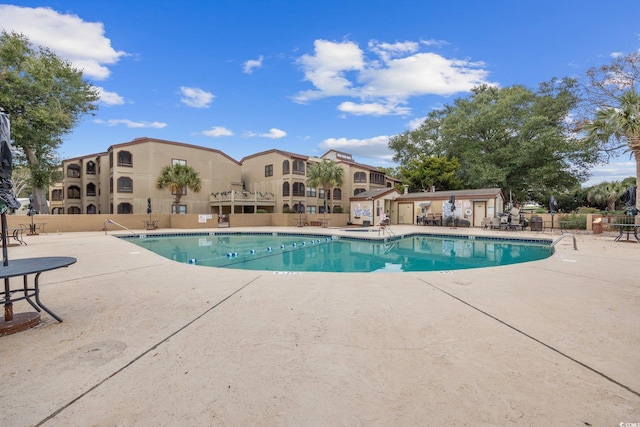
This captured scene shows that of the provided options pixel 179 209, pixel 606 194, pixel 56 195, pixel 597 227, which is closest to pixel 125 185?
pixel 179 209

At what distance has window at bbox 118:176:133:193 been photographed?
23766mm

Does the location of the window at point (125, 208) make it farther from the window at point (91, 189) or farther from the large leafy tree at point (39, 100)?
the window at point (91, 189)

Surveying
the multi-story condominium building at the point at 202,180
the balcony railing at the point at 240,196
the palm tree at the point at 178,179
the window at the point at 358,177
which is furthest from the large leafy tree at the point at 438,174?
the palm tree at the point at 178,179

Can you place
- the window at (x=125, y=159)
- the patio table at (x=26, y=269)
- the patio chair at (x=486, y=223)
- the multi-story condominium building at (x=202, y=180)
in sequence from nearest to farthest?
1. the patio table at (x=26, y=269)
2. the patio chair at (x=486, y=223)
3. the window at (x=125, y=159)
4. the multi-story condominium building at (x=202, y=180)

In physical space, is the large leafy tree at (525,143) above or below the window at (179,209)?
above

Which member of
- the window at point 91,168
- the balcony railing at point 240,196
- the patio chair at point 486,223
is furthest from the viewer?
the window at point 91,168

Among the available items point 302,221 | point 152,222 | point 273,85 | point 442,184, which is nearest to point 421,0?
point 273,85

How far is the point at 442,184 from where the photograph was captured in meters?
30.5

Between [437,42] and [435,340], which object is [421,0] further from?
[435,340]

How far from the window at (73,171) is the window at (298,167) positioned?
23.2m

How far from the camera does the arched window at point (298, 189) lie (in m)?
27.8

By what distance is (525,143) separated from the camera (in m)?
24.1

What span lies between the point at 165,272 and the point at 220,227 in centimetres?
1756

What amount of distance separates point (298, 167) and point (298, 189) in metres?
2.20
